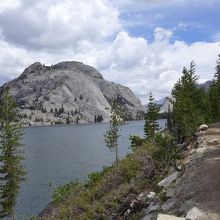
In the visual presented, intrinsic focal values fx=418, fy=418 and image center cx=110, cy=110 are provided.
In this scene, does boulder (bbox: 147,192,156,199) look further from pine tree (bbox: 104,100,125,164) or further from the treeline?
pine tree (bbox: 104,100,125,164)

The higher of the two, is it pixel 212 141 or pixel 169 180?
pixel 212 141

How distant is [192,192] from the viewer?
61.6ft

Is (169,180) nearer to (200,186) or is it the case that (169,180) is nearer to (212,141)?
(200,186)

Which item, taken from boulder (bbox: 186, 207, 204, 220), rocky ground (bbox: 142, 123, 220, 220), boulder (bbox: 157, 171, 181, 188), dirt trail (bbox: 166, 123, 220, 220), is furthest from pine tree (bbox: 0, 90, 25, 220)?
boulder (bbox: 186, 207, 204, 220)

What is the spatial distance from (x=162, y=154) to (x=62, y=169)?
76.5 metres

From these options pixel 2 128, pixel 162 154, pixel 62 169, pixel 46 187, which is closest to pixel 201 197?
pixel 162 154

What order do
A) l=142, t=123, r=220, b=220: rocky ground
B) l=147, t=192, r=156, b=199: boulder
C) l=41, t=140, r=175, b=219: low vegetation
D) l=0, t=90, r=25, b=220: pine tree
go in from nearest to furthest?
l=142, t=123, r=220, b=220: rocky ground
l=147, t=192, r=156, b=199: boulder
l=41, t=140, r=175, b=219: low vegetation
l=0, t=90, r=25, b=220: pine tree

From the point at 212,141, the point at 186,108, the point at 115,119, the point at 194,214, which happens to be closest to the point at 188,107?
the point at 186,108

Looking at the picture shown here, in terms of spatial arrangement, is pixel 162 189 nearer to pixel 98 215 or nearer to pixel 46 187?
pixel 98 215

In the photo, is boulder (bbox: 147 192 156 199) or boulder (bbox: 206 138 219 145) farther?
boulder (bbox: 206 138 219 145)

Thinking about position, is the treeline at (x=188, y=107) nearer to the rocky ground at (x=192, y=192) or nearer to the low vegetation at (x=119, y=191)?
the low vegetation at (x=119, y=191)

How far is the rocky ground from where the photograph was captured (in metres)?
16.3

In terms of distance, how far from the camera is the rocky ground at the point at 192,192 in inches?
642

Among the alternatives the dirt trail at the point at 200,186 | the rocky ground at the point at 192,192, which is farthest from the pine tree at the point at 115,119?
the rocky ground at the point at 192,192
